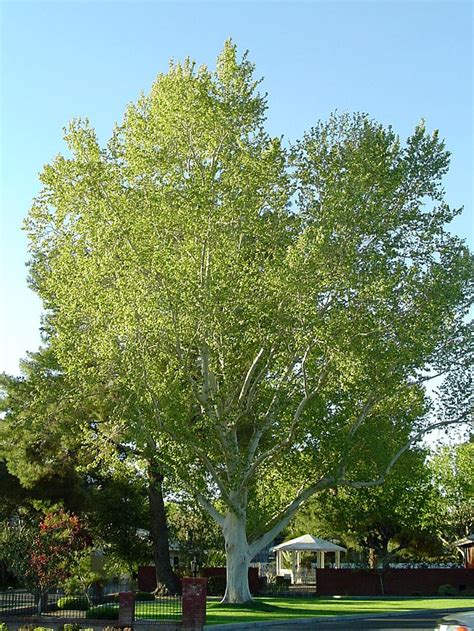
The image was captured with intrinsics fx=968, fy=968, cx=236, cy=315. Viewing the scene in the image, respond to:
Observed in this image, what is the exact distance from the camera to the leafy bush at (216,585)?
4834 cm

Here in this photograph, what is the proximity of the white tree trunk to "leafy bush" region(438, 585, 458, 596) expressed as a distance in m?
18.9

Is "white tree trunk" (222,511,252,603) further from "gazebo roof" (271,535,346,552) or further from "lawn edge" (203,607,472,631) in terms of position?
"gazebo roof" (271,535,346,552)

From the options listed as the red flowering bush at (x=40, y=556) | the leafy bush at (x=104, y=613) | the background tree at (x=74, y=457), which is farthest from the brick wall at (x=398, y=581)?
→ the leafy bush at (x=104, y=613)

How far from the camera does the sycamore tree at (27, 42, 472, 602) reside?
1286 inches

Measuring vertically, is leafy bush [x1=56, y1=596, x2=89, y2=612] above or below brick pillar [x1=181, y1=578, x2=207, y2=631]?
above

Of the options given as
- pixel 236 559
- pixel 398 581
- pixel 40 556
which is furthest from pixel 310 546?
pixel 40 556

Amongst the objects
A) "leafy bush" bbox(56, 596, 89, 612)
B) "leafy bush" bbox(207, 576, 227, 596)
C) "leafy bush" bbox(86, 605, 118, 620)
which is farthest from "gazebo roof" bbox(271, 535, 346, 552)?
"leafy bush" bbox(86, 605, 118, 620)

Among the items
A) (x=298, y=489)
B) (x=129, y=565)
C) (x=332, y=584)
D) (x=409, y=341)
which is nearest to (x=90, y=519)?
(x=129, y=565)

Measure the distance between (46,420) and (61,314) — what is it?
20.0 feet

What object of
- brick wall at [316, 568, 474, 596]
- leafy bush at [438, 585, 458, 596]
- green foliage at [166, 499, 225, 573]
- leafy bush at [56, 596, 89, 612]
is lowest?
leafy bush at [56, 596, 89, 612]

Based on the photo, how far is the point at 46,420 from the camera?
39.0 meters

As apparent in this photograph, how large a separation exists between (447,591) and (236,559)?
20.0 meters

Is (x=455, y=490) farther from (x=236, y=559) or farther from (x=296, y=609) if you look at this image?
(x=236, y=559)

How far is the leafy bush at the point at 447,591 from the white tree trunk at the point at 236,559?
1890 cm
